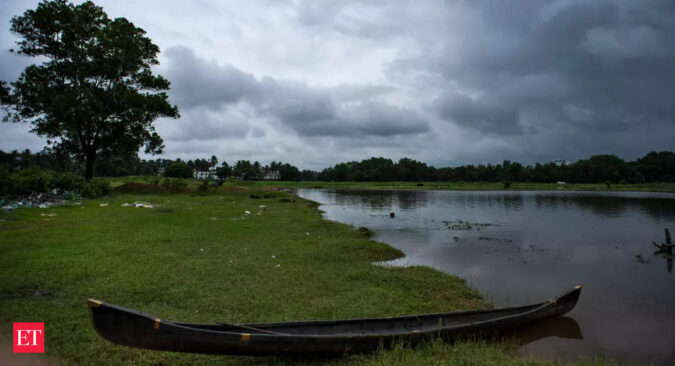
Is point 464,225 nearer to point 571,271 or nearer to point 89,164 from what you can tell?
point 571,271

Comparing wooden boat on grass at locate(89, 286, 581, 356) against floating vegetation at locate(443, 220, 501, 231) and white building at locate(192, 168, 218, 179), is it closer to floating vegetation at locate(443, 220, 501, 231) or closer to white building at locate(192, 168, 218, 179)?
floating vegetation at locate(443, 220, 501, 231)

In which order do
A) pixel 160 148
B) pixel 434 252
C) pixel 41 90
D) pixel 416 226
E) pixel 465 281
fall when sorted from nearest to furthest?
pixel 465 281
pixel 434 252
pixel 416 226
pixel 41 90
pixel 160 148

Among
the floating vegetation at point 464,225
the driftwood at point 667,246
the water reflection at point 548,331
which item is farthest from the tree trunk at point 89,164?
the driftwood at point 667,246

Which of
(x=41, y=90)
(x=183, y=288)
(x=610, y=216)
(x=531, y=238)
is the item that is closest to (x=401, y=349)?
(x=183, y=288)

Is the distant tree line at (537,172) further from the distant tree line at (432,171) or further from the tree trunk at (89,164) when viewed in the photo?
the tree trunk at (89,164)

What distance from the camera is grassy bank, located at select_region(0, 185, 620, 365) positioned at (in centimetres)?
613

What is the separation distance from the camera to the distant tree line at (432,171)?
123 m

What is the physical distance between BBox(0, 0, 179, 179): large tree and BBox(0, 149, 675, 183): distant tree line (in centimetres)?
7457

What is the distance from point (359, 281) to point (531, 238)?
16020mm

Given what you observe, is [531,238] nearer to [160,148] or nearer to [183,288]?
[183,288]

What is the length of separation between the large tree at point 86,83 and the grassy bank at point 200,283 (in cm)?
1954

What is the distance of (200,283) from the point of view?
31.2ft

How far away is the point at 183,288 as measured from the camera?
899 centimetres

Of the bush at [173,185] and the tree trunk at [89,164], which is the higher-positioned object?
the tree trunk at [89,164]
